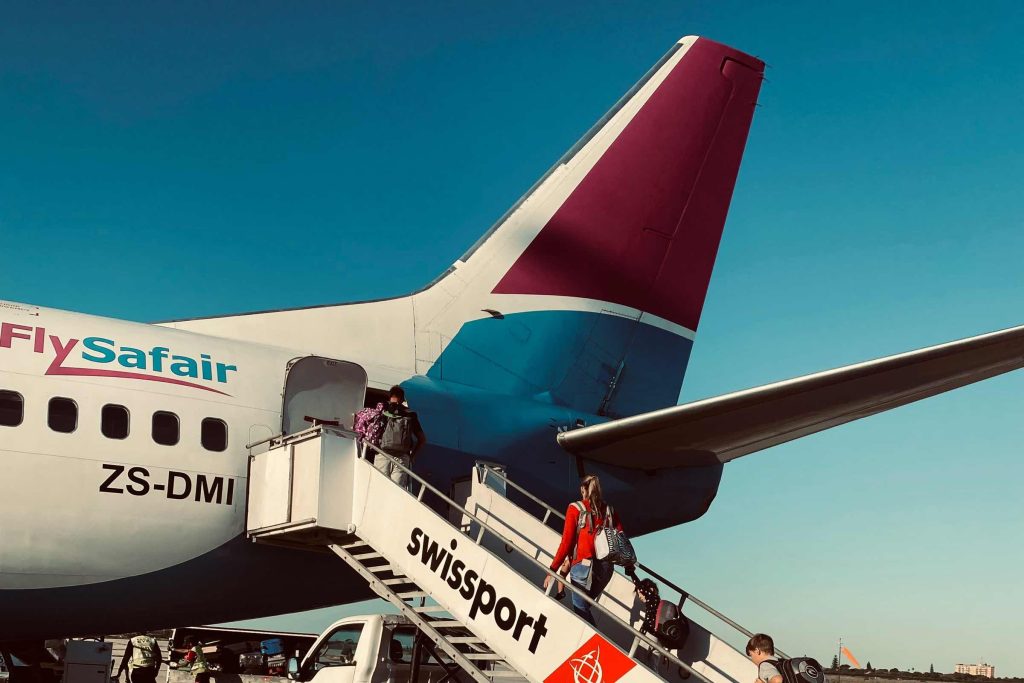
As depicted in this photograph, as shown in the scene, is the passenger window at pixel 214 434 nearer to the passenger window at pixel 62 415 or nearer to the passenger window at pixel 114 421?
the passenger window at pixel 114 421

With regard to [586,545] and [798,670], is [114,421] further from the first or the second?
[798,670]

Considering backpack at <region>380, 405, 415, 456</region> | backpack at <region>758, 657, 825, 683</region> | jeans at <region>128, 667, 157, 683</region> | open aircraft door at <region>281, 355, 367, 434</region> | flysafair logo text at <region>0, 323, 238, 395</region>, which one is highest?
open aircraft door at <region>281, 355, 367, 434</region>

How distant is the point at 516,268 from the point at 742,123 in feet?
17.1

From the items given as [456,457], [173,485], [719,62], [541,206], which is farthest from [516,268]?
[173,485]

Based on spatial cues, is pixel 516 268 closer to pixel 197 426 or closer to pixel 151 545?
pixel 197 426

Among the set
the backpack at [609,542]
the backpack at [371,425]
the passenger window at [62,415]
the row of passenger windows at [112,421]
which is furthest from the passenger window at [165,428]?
the backpack at [609,542]

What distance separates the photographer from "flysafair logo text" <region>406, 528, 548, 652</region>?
35.2ft

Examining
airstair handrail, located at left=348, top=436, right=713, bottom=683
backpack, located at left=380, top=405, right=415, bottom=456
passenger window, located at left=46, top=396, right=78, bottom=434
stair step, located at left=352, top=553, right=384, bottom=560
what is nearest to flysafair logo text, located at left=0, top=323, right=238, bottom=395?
passenger window, located at left=46, top=396, right=78, bottom=434

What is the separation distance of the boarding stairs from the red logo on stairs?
0.01 m

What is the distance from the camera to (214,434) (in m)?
13.3

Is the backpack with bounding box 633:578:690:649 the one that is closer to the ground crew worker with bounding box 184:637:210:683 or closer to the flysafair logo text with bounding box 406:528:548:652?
the flysafair logo text with bounding box 406:528:548:652

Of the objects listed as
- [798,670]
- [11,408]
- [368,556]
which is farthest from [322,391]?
[798,670]

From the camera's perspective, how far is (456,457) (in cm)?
1469

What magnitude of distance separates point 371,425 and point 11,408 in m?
3.99
